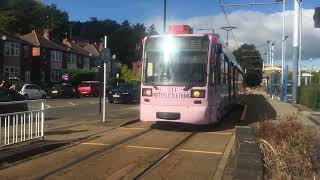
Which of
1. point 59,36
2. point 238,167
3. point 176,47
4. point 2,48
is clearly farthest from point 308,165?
point 59,36

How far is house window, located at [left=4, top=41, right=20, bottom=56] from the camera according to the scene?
210ft

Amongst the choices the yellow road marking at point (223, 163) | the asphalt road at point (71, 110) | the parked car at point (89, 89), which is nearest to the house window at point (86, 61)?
the parked car at point (89, 89)

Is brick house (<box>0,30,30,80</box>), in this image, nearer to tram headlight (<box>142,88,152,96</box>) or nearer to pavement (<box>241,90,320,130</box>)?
pavement (<box>241,90,320,130</box>)

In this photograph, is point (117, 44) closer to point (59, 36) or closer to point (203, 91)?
point (59, 36)

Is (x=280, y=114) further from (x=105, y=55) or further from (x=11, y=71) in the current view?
(x=11, y=71)

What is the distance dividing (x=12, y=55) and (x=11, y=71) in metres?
1.94

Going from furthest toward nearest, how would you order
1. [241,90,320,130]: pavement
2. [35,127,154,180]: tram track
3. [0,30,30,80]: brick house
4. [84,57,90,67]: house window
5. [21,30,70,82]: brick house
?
[84,57,90,67]: house window
[21,30,70,82]: brick house
[0,30,30,80]: brick house
[241,90,320,130]: pavement
[35,127,154,180]: tram track

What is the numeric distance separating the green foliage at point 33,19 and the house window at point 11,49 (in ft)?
16.4

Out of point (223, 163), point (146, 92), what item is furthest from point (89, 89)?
point (223, 163)

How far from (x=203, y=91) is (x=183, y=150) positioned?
12.9ft

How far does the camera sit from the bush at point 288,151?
8167 millimetres

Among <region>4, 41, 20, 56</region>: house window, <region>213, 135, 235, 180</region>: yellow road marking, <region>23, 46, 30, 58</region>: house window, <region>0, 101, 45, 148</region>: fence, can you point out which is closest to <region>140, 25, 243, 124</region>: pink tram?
<region>213, 135, 235, 180</region>: yellow road marking

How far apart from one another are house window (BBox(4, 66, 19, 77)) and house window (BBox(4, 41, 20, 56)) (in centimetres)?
166

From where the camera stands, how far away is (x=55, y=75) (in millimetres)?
78812
